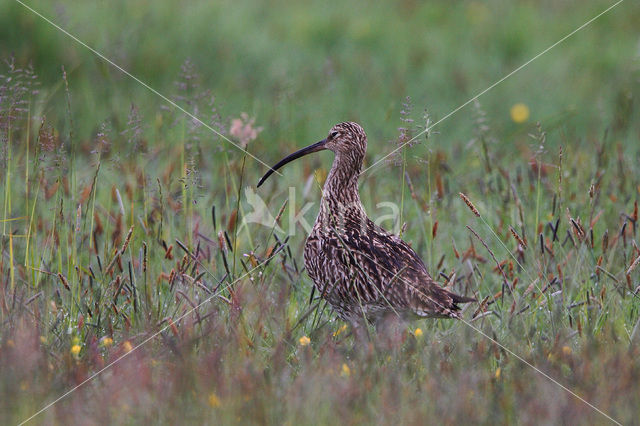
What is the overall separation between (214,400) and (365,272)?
3.69ft

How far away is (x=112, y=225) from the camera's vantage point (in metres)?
6.20

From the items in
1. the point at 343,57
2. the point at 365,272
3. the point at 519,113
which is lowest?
the point at 365,272

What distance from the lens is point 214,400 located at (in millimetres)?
3477

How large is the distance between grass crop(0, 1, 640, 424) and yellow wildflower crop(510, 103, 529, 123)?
6cm

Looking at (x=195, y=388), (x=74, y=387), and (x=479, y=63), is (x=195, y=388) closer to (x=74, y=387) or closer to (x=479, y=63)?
(x=74, y=387)

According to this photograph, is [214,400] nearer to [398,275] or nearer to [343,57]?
[398,275]

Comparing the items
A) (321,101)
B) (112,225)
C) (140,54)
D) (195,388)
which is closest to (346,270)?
(195,388)

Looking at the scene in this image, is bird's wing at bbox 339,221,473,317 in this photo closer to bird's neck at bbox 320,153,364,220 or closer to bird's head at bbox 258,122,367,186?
bird's neck at bbox 320,153,364,220

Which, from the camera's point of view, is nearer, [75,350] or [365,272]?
[75,350]

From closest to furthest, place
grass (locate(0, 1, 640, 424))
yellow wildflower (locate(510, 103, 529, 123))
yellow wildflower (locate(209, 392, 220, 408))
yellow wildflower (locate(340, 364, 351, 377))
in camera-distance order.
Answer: yellow wildflower (locate(209, 392, 220, 408)) → grass (locate(0, 1, 640, 424)) → yellow wildflower (locate(340, 364, 351, 377)) → yellow wildflower (locate(510, 103, 529, 123))

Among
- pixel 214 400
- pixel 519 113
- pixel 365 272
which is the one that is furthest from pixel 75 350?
pixel 519 113

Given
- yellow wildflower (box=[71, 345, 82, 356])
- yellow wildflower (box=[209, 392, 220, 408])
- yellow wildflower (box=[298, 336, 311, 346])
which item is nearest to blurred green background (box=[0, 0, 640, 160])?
yellow wildflower (box=[298, 336, 311, 346])

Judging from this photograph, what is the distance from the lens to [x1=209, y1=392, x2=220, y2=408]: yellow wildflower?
11.3 feet

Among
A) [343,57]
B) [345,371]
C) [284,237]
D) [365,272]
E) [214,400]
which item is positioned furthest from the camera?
[343,57]
